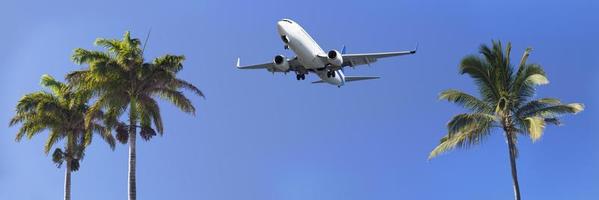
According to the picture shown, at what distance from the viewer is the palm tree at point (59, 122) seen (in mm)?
45969

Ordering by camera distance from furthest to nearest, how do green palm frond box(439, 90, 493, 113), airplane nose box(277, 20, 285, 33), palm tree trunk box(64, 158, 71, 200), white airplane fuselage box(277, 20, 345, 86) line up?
airplane nose box(277, 20, 285, 33)
white airplane fuselage box(277, 20, 345, 86)
palm tree trunk box(64, 158, 71, 200)
green palm frond box(439, 90, 493, 113)

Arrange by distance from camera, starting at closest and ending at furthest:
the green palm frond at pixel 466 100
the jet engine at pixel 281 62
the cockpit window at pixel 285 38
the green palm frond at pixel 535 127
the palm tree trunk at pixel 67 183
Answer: the green palm frond at pixel 535 127, the green palm frond at pixel 466 100, the palm tree trunk at pixel 67 183, the cockpit window at pixel 285 38, the jet engine at pixel 281 62

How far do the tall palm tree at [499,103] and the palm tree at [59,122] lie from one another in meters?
24.5

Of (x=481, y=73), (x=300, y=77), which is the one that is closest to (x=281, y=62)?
(x=300, y=77)

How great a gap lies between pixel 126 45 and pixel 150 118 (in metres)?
4.43

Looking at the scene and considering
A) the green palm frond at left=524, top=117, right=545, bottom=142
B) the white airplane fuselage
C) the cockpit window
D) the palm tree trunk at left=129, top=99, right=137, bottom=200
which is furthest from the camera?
the cockpit window

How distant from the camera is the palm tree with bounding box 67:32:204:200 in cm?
3928

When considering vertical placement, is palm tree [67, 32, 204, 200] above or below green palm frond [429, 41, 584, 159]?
above

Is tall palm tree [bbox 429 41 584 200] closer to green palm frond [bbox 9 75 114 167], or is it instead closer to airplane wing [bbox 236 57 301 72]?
green palm frond [bbox 9 75 114 167]

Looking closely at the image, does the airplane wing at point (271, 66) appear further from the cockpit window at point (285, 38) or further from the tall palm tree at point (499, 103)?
the tall palm tree at point (499, 103)

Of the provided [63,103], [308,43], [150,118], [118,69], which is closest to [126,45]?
[118,69]

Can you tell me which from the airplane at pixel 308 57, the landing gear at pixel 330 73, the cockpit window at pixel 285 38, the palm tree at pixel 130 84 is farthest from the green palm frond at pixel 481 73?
the landing gear at pixel 330 73

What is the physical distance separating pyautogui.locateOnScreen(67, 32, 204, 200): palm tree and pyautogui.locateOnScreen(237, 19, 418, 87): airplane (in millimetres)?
17593

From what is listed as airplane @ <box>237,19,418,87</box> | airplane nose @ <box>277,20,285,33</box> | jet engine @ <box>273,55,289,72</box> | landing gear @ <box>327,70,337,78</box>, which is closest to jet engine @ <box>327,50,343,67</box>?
airplane @ <box>237,19,418,87</box>
